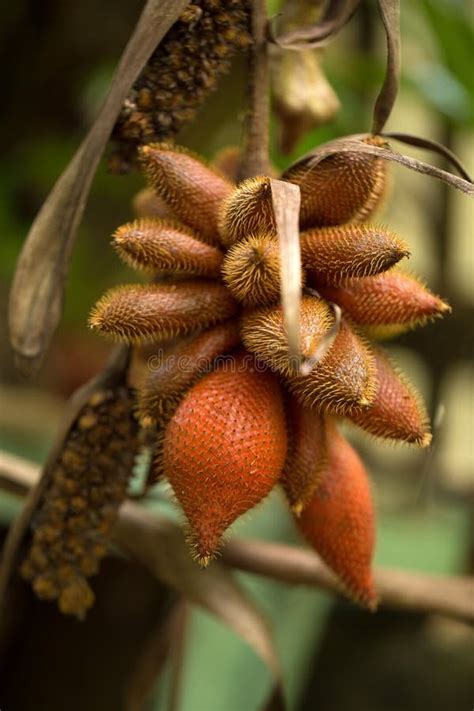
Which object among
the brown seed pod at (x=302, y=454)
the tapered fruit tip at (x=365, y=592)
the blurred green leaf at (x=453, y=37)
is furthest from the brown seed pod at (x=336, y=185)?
the blurred green leaf at (x=453, y=37)

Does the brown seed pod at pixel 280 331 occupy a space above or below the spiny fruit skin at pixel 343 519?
above

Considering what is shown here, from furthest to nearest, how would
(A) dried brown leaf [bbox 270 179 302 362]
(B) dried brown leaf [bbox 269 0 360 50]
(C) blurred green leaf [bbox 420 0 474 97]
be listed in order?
(C) blurred green leaf [bbox 420 0 474 97] < (B) dried brown leaf [bbox 269 0 360 50] < (A) dried brown leaf [bbox 270 179 302 362]

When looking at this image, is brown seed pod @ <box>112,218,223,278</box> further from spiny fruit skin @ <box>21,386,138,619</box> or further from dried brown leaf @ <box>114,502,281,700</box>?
dried brown leaf @ <box>114,502,281,700</box>

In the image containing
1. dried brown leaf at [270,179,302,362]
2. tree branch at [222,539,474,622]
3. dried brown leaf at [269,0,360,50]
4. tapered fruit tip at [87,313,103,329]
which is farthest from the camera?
tree branch at [222,539,474,622]

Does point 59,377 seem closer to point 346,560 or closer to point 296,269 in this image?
point 346,560

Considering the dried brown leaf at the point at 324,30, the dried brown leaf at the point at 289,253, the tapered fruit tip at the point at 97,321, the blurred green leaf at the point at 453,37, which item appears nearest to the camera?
the dried brown leaf at the point at 289,253

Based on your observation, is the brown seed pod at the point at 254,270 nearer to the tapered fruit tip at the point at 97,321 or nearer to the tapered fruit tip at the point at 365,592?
the tapered fruit tip at the point at 97,321

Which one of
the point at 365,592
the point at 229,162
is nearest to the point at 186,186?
the point at 229,162

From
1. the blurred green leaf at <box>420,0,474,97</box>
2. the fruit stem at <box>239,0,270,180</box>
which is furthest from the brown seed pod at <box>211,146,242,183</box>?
the blurred green leaf at <box>420,0,474,97</box>
